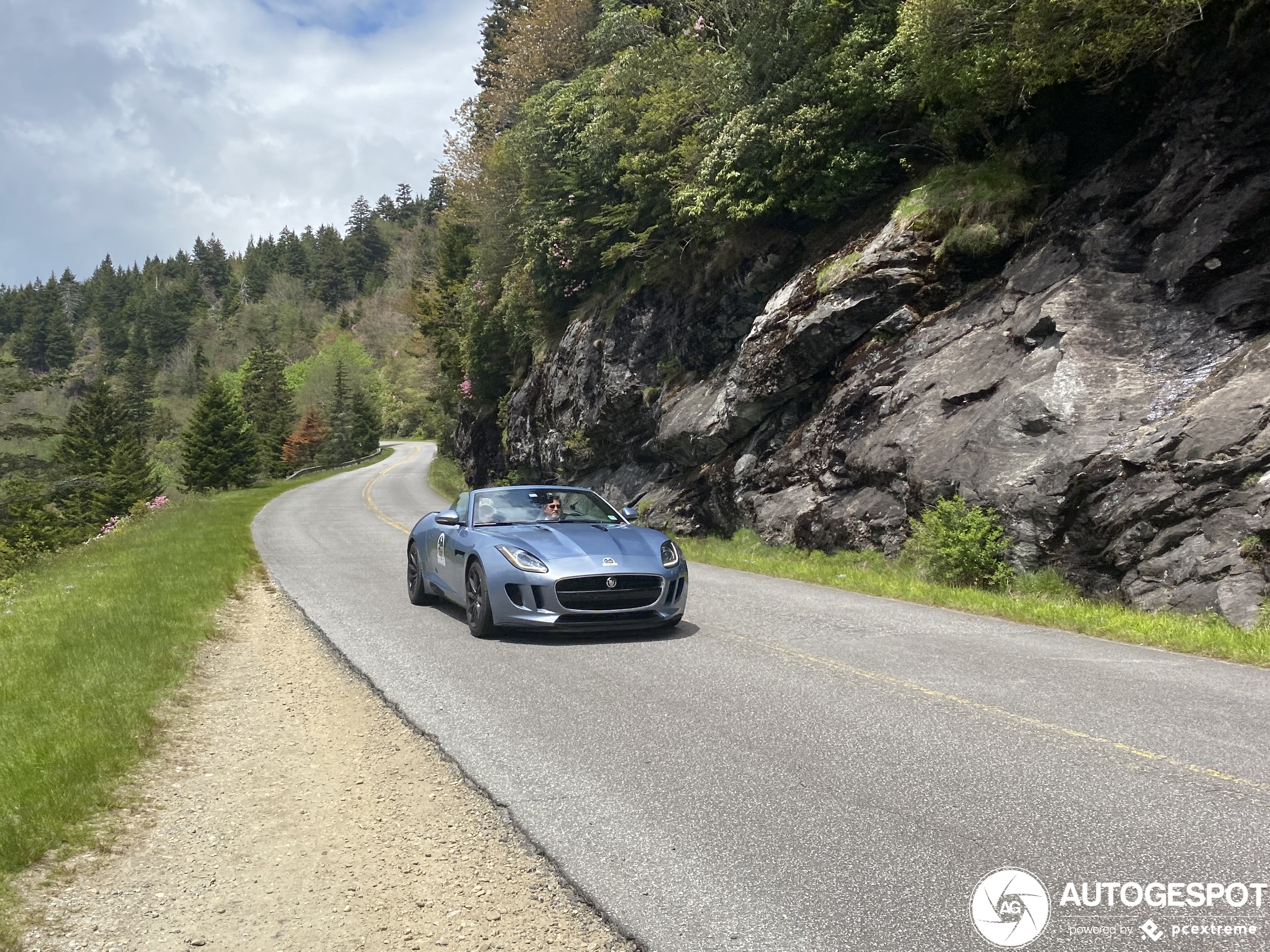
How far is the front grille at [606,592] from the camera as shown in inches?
322

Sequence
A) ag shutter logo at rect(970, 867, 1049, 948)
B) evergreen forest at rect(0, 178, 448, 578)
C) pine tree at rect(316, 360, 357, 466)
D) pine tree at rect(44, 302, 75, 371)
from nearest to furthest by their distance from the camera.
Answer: ag shutter logo at rect(970, 867, 1049, 948), evergreen forest at rect(0, 178, 448, 578), pine tree at rect(316, 360, 357, 466), pine tree at rect(44, 302, 75, 371)

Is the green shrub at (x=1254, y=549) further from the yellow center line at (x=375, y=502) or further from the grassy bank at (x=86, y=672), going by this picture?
the yellow center line at (x=375, y=502)

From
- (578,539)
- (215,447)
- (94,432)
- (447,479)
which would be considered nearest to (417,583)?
(578,539)

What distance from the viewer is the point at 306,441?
8588 centimetres

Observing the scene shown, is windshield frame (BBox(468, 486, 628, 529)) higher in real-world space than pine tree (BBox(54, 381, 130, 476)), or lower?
lower

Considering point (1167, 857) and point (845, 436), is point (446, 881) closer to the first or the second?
point (1167, 857)

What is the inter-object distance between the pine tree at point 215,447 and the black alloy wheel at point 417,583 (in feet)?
146

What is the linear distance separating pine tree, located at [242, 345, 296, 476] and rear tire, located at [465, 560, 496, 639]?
219 ft

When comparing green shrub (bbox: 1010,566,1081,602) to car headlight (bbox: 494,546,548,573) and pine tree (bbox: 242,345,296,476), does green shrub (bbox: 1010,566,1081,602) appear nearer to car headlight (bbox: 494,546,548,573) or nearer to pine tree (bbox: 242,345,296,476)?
car headlight (bbox: 494,546,548,573)

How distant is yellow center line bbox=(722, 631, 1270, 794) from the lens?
4.54 m

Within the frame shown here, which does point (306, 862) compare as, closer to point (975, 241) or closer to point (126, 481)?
point (975, 241)

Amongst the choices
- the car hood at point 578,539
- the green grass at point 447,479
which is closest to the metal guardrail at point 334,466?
the green grass at point 447,479

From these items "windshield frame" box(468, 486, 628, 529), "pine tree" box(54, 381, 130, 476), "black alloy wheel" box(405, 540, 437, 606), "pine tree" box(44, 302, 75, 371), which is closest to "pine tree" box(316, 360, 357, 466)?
"pine tree" box(54, 381, 130, 476)

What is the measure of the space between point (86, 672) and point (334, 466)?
70144mm
